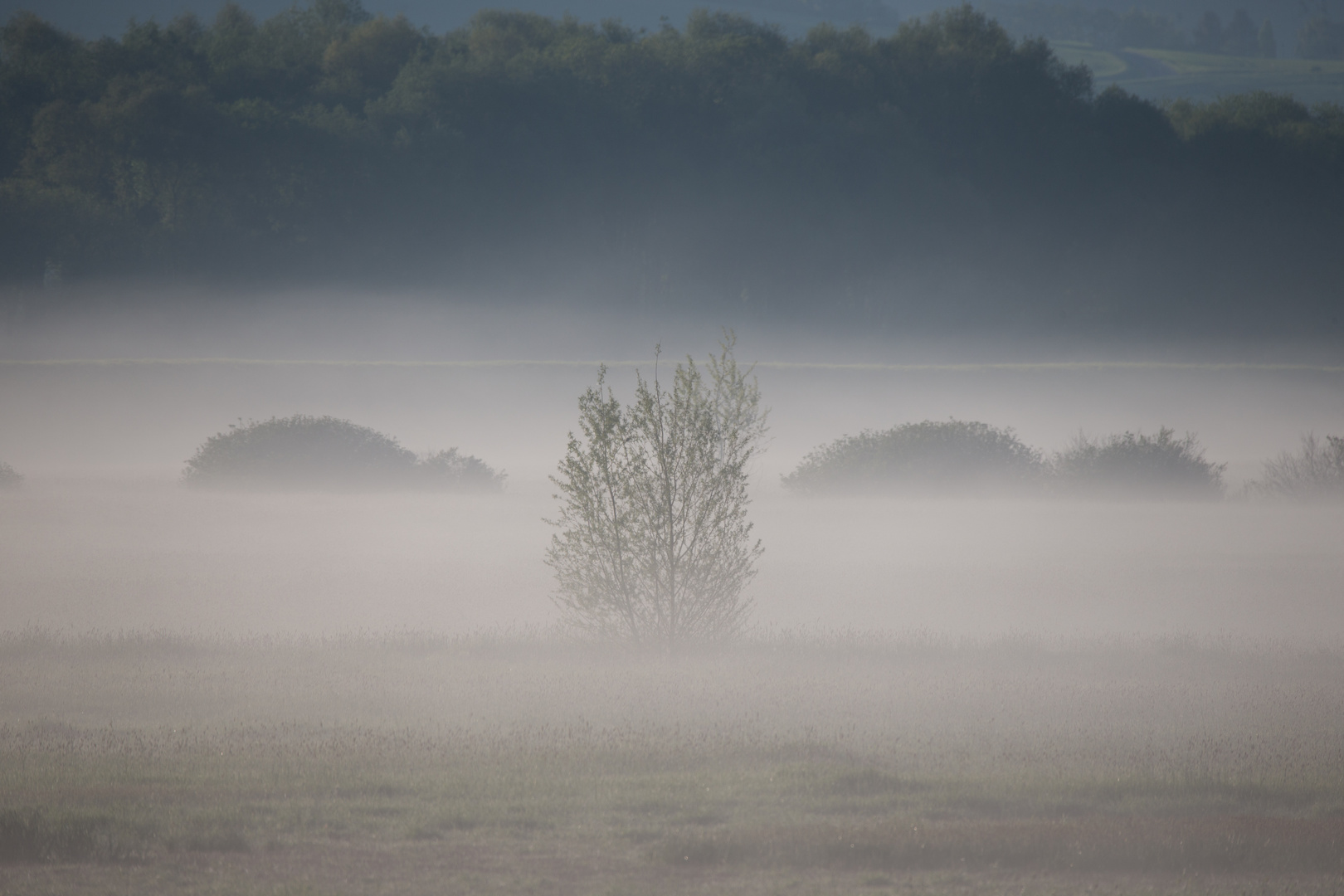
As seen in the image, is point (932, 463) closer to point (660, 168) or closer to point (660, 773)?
point (660, 773)

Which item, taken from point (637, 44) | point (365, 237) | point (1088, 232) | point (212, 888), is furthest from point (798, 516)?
point (1088, 232)

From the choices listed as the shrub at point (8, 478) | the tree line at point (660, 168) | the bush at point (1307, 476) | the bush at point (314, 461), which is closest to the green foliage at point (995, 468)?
the bush at point (1307, 476)

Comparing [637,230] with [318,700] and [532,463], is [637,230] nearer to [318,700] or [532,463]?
[532,463]

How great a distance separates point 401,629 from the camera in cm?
1012

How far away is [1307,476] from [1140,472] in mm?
2956

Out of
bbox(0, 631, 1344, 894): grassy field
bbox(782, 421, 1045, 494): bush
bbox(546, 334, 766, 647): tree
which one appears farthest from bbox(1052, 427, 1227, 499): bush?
bbox(546, 334, 766, 647): tree

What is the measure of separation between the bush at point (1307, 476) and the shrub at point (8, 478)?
77.9 ft

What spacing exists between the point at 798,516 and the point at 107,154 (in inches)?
969

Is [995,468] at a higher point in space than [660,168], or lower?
lower

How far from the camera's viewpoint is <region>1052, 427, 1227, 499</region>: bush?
21.0 meters

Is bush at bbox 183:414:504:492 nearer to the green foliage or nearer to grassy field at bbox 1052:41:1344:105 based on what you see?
the green foliage

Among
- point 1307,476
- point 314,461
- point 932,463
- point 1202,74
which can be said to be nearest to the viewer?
point 1307,476

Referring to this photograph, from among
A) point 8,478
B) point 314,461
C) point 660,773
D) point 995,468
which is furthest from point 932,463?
point 8,478

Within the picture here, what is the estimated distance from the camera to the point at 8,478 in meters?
20.5
